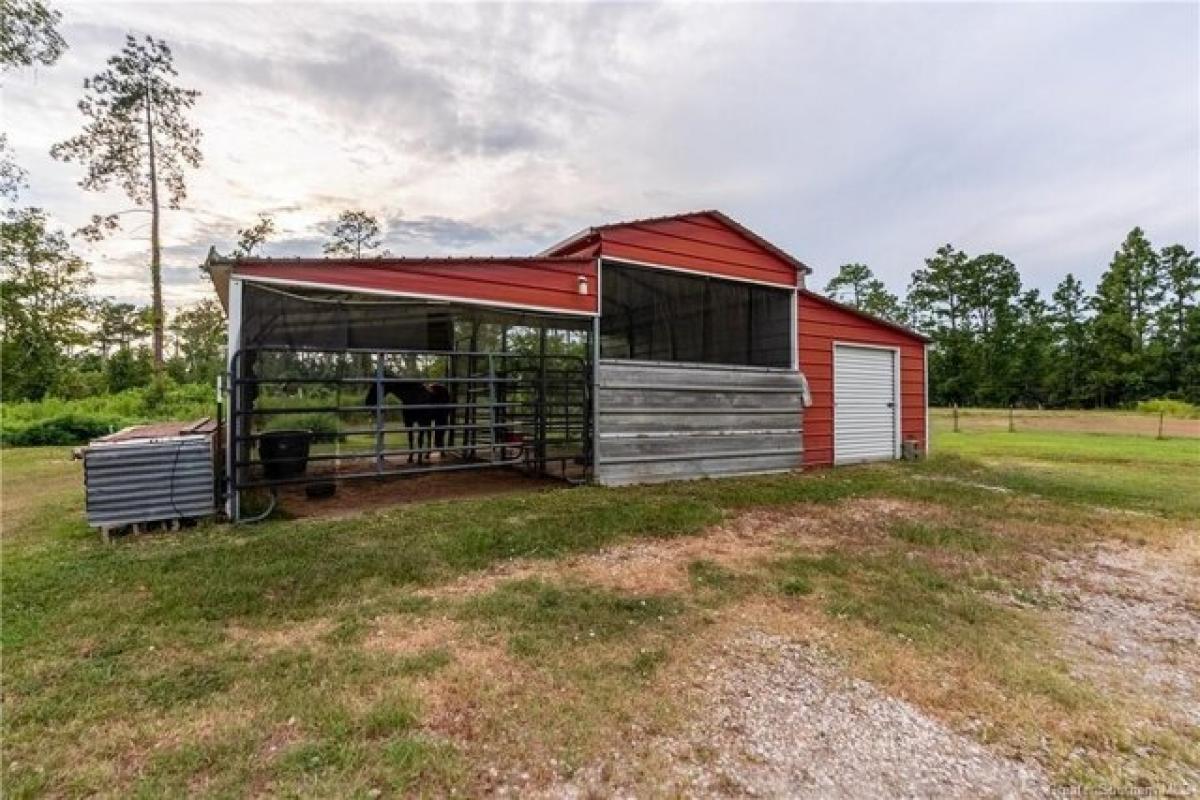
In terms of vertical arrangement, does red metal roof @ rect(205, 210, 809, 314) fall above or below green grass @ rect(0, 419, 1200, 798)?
above

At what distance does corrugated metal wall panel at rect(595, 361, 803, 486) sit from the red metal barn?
2cm

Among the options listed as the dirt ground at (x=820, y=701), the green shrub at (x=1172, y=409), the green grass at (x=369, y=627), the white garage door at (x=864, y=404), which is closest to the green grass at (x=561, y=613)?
the green grass at (x=369, y=627)

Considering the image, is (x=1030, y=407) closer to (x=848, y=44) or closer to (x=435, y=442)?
(x=848, y=44)

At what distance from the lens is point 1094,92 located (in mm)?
8375

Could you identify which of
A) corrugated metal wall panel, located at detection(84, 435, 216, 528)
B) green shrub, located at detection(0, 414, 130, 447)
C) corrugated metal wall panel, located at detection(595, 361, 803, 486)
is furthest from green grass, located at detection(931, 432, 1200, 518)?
green shrub, located at detection(0, 414, 130, 447)

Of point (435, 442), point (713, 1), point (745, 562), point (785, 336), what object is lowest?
point (745, 562)

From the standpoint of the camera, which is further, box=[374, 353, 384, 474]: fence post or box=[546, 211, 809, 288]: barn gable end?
box=[546, 211, 809, 288]: barn gable end

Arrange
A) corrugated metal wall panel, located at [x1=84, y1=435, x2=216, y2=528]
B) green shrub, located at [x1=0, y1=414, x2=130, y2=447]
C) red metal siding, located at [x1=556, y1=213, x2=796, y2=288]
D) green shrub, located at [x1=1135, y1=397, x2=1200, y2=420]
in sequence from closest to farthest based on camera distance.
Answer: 1. corrugated metal wall panel, located at [x1=84, y1=435, x2=216, y2=528]
2. red metal siding, located at [x1=556, y1=213, x2=796, y2=288]
3. green shrub, located at [x1=0, y1=414, x2=130, y2=447]
4. green shrub, located at [x1=1135, y1=397, x2=1200, y2=420]

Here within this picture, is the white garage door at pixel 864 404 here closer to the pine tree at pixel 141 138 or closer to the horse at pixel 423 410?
the horse at pixel 423 410

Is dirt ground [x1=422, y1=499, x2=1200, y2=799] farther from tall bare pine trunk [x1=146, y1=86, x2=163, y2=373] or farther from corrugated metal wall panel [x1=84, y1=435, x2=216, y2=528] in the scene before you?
tall bare pine trunk [x1=146, y1=86, x2=163, y2=373]

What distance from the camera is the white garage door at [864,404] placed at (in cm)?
866

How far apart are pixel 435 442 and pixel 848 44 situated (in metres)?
8.21

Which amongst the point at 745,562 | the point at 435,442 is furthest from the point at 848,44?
the point at 435,442

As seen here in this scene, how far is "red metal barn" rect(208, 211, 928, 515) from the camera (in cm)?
523
